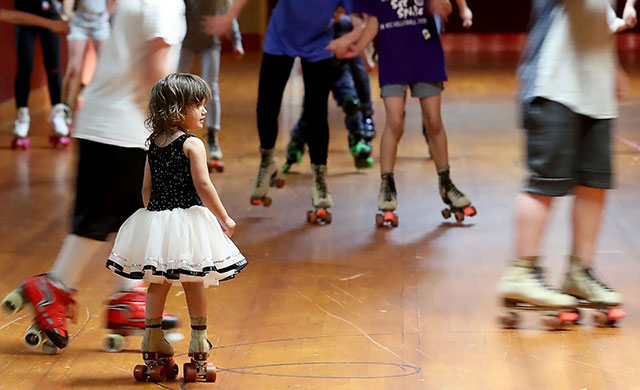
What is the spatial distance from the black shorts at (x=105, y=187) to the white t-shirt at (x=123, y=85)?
0.04m

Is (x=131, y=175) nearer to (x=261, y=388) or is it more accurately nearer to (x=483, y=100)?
(x=261, y=388)

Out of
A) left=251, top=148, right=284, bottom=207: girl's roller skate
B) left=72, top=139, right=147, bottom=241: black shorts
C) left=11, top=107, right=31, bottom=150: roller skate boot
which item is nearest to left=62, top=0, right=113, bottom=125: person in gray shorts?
left=11, top=107, right=31, bottom=150: roller skate boot

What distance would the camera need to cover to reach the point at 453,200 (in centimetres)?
474

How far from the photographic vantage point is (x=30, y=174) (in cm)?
577

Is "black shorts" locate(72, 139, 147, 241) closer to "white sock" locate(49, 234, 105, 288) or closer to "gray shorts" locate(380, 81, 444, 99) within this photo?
"white sock" locate(49, 234, 105, 288)

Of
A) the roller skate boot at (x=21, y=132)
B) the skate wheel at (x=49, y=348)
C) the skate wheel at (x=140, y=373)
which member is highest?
the skate wheel at (x=140, y=373)

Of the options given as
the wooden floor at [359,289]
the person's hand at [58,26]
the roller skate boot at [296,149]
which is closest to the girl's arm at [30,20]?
the person's hand at [58,26]

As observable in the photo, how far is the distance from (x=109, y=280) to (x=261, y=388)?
4.03 ft

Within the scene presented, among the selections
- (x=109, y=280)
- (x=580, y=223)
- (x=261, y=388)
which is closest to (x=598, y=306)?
(x=580, y=223)

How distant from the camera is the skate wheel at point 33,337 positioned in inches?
120

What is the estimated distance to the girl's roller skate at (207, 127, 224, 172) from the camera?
5.91 meters

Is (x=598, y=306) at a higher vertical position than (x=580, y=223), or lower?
lower

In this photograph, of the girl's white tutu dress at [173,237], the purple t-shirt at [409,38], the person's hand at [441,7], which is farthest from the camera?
the purple t-shirt at [409,38]

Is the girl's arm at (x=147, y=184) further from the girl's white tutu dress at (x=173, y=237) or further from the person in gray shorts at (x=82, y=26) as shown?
the person in gray shorts at (x=82, y=26)
